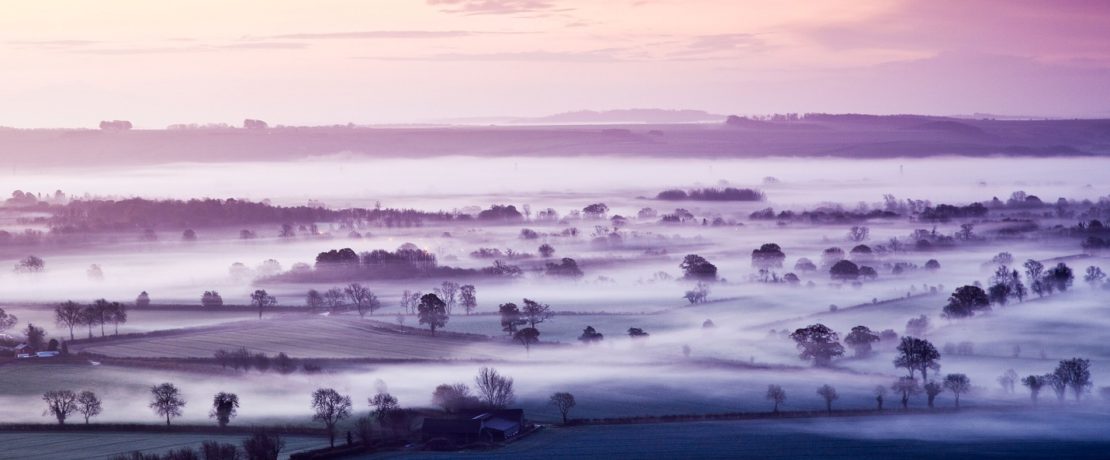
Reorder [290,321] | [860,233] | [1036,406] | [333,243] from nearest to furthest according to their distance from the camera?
[1036,406] → [290,321] → [333,243] → [860,233]

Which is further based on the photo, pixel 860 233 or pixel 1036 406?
pixel 860 233

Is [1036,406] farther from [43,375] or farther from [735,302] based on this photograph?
[43,375]

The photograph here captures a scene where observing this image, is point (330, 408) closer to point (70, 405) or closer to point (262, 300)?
point (70, 405)

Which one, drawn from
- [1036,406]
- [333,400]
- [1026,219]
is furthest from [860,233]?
[333,400]

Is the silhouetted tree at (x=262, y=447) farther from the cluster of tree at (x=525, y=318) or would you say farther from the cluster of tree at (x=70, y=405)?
the cluster of tree at (x=525, y=318)

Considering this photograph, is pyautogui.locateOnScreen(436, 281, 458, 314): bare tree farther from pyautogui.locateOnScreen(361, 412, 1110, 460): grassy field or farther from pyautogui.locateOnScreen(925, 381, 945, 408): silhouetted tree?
pyautogui.locateOnScreen(925, 381, 945, 408): silhouetted tree

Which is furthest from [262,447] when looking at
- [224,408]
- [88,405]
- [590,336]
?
[590,336]

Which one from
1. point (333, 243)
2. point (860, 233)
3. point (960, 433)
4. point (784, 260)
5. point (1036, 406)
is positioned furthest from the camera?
point (860, 233)
